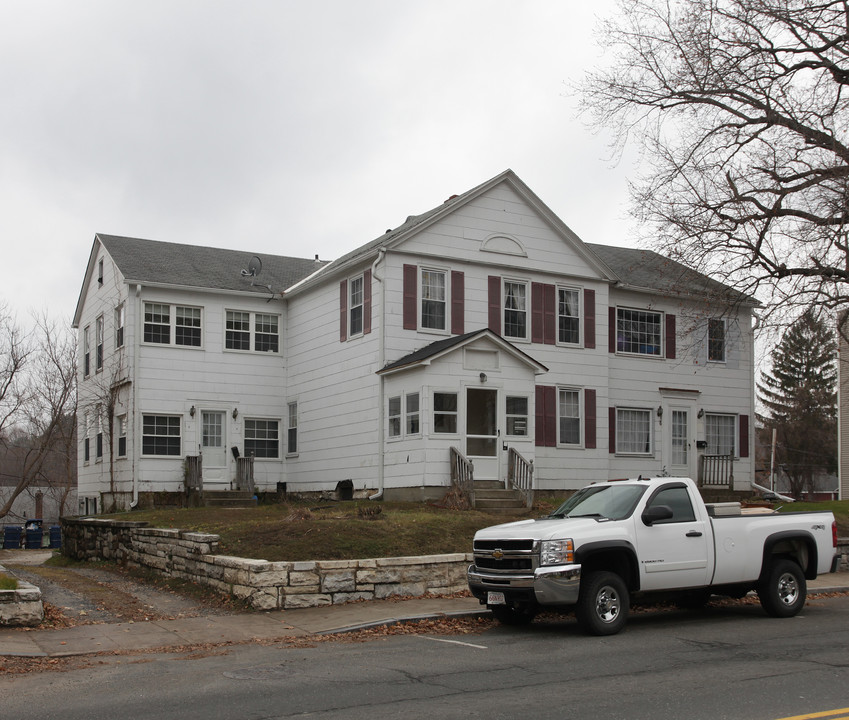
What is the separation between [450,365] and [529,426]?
275 cm

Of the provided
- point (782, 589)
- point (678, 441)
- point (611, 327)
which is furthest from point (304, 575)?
point (678, 441)

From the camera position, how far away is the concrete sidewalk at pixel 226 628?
34.6 feet

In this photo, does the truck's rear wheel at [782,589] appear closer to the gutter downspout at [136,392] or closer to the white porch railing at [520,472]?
the white porch railing at [520,472]

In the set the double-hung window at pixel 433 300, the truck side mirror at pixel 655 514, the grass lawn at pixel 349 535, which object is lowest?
the grass lawn at pixel 349 535

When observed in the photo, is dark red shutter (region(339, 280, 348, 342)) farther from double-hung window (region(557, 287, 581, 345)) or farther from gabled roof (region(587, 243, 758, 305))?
gabled roof (region(587, 243, 758, 305))

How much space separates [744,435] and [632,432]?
4550 mm

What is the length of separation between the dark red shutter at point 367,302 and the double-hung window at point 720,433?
11941 millimetres

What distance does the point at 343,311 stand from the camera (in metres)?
25.9

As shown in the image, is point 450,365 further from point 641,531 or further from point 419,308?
point 641,531

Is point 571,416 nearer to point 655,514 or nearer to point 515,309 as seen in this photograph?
point 515,309

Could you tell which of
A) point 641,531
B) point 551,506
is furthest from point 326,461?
point 641,531

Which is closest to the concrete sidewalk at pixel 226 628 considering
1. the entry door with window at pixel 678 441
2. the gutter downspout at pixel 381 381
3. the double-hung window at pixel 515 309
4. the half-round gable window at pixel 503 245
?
the gutter downspout at pixel 381 381

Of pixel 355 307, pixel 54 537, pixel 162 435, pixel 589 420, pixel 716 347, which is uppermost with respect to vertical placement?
pixel 355 307

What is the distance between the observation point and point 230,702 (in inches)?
303
